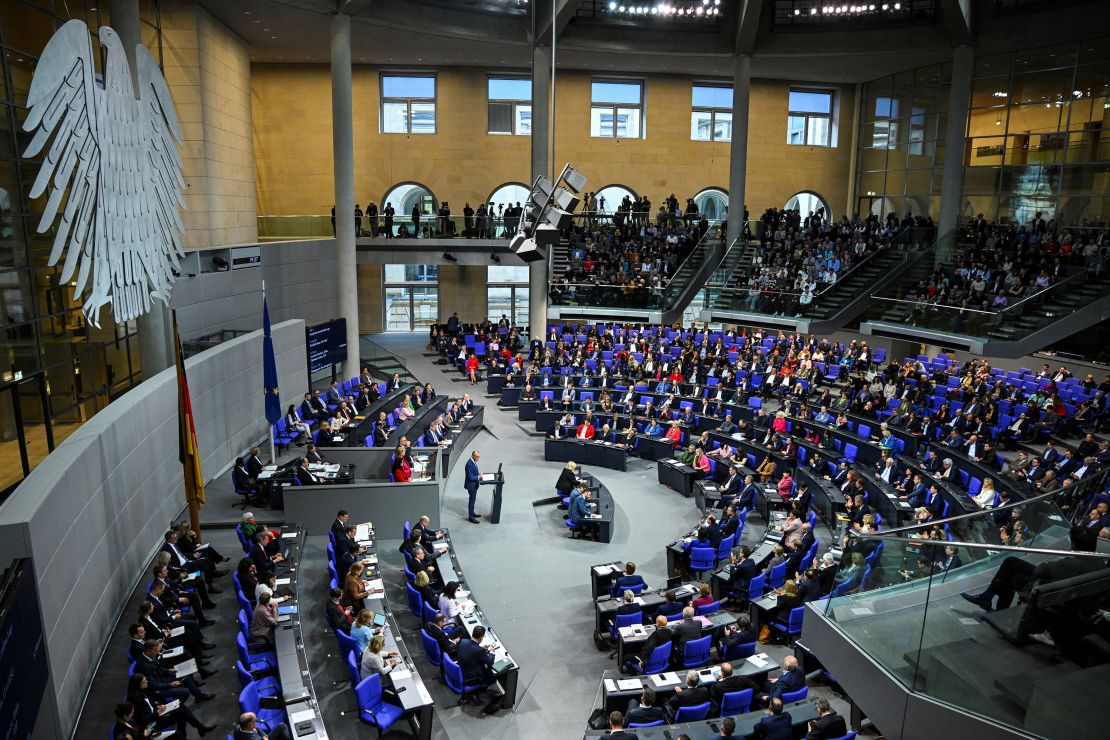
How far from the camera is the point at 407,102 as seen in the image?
112 feet

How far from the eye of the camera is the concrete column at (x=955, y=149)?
1026 inches

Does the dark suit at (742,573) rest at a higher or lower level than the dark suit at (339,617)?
lower

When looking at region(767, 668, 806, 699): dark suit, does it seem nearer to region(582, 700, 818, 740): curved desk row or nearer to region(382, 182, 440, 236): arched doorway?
region(582, 700, 818, 740): curved desk row

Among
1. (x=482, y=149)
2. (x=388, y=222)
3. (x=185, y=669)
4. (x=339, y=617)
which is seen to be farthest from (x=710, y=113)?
(x=185, y=669)

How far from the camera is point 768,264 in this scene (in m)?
28.2

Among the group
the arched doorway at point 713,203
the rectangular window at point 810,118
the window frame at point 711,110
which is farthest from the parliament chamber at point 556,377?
the arched doorway at point 713,203

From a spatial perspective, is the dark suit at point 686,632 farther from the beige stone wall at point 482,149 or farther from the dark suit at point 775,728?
the beige stone wall at point 482,149

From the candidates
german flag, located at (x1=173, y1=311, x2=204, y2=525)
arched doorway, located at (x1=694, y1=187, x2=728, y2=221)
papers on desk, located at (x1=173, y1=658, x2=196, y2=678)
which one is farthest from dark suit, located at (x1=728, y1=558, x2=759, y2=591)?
arched doorway, located at (x1=694, y1=187, x2=728, y2=221)

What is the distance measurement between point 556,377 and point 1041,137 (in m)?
18.0

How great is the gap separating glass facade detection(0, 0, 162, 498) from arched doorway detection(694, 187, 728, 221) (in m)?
27.8

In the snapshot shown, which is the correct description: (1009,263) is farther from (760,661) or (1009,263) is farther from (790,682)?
(790,682)

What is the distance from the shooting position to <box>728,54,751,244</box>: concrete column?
29.1 metres


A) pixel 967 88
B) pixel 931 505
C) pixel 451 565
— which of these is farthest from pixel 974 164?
pixel 451 565

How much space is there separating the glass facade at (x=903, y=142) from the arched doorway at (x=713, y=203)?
5.96 m
